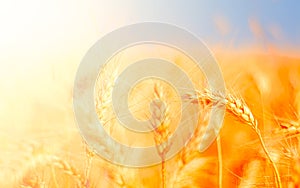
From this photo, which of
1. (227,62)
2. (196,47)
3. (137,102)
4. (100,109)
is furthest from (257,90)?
(100,109)

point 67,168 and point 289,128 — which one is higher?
point 289,128

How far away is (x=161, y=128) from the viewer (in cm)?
103

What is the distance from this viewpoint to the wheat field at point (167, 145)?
1.08 metres

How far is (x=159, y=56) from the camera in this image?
137 cm

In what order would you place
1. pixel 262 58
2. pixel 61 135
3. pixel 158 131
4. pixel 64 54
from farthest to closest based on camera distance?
pixel 262 58
pixel 64 54
pixel 61 135
pixel 158 131

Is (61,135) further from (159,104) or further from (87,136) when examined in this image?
(159,104)

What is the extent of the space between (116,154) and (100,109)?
0.12 m

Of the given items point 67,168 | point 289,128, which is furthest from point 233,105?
point 67,168

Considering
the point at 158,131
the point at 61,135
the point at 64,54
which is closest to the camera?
the point at 158,131

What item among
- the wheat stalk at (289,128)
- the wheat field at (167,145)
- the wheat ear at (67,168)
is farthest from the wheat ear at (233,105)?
the wheat ear at (67,168)

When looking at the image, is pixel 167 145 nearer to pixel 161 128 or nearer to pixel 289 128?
pixel 161 128

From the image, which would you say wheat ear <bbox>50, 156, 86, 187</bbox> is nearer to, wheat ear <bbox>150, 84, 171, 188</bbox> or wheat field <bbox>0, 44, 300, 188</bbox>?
wheat field <bbox>0, 44, 300, 188</bbox>

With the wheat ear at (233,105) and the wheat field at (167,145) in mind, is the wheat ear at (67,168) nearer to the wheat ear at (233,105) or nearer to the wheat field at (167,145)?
the wheat field at (167,145)

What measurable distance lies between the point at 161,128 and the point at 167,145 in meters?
0.04
